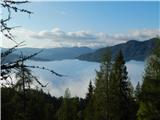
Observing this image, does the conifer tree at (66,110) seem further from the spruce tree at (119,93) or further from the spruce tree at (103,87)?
the spruce tree at (103,87)

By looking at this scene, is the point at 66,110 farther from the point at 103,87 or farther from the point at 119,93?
the point at 103,87

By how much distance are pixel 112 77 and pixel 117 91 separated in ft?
5.99

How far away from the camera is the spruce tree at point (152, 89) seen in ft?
67.4

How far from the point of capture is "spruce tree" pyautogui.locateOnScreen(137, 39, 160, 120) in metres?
20.5

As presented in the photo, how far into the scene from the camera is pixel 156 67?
68.9 feet

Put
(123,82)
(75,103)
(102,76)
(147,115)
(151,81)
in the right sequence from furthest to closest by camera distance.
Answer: (75,103)
(123,82)
(102,76)
(147,115)
(151,81)

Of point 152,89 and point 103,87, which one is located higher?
point 103,87

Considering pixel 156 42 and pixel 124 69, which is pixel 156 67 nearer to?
pixel 156 42

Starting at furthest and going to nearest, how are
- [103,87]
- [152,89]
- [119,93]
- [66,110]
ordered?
[66,110]
[119,93]
[103,87]
[152,89]

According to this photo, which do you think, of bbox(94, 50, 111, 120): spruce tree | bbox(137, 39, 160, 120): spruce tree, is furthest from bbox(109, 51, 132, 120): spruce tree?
bbox(137, 39, 160, 120): spruce tree

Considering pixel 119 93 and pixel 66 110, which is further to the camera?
pixel 66 110

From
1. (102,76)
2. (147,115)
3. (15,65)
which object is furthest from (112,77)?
(15,65)

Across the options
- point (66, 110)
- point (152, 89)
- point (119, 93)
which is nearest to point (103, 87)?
point (119, 93)

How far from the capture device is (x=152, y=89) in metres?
20.5
